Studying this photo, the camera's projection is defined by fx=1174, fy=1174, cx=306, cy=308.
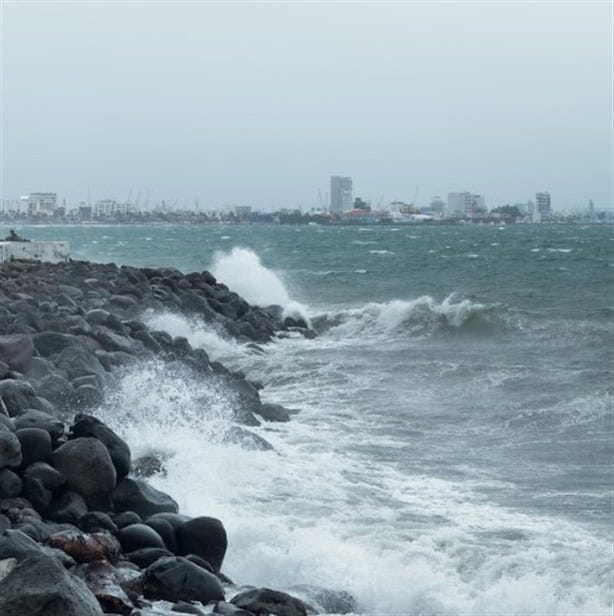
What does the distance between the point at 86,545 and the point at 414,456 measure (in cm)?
587

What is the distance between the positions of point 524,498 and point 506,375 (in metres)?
7.98

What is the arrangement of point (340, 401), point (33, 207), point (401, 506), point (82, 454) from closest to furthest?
point (82, 454) → point (401, 506) → point (340, 401) → point (33, 207)

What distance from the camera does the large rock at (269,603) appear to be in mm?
7008

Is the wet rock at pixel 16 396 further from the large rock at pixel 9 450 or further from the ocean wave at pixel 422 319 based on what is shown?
the ocean wave at pixel 422 319

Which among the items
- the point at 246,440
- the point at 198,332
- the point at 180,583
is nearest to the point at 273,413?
the point at 246,440

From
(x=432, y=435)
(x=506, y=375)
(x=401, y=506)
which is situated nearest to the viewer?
(x=401, y=506)

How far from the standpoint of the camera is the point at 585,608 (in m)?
8.12

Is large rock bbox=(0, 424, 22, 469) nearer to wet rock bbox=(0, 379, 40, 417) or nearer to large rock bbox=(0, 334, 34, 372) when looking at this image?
wet rock bbox=(0, 379, 40, 417)

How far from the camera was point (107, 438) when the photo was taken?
9039mm

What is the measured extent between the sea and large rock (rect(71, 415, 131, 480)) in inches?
37.0

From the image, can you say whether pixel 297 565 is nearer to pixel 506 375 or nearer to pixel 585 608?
pixel 585 608

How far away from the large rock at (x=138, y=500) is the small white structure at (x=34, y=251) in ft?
69.8

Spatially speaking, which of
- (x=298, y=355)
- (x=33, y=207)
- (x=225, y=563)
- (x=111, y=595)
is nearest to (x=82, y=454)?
(x=225, y=563)

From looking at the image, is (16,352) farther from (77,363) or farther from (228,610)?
(228,610)
